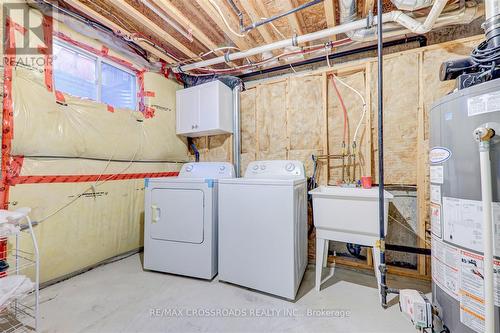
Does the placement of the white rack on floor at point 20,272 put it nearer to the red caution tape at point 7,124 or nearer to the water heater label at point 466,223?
the red caution tape at point 7,124

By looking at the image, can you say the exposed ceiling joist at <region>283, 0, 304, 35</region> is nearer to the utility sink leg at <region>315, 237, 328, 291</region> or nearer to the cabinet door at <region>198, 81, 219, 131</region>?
the cabinet door at <region>198, 81, 219, 131</region>

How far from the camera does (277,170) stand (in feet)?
8.11

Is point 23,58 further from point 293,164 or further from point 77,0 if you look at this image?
point 293,164

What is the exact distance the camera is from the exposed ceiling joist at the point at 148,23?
6.21ft

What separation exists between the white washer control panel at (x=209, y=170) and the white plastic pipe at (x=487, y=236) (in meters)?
2.14

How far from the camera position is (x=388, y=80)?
7.30 feet

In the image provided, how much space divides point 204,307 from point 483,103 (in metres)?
2.09

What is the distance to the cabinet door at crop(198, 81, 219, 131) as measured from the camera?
2.79m

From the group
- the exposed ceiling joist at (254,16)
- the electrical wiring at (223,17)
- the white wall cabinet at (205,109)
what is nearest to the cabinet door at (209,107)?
the white wall cabinet at (205,109)

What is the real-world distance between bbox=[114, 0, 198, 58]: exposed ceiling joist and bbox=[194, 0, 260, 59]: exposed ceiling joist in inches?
21.9

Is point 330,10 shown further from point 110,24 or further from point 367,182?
point 110,24

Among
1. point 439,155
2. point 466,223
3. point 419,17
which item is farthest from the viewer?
point 419,17

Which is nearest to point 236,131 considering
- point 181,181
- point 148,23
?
point 181,181

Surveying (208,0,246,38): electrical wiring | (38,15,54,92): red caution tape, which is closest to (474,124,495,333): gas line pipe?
(208,0,246,38): electrical wiring
